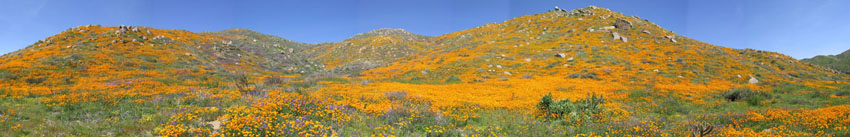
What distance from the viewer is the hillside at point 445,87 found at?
830 cm

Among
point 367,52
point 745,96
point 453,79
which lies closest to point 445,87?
point 453,79

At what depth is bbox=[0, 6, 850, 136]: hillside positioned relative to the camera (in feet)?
27.2

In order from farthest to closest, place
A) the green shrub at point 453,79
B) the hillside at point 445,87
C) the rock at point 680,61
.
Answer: the rock at point 680,61 → the green shrub at point 453,79 → the hillside at point 445,87

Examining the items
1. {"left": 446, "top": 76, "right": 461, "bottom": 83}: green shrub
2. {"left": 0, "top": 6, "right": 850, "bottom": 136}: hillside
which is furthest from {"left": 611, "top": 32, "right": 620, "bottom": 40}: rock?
{"left": 446, "top": 76, "right": 461, "bottom": 83}: green shrub

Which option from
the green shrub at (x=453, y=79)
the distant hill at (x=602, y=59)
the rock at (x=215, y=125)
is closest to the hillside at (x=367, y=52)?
the distant hill at (x=602, y=59)

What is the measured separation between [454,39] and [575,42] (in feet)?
67.2

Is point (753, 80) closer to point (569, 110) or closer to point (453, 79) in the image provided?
point (453, 79)

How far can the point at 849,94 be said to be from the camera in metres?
15.4

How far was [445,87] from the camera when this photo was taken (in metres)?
21.2

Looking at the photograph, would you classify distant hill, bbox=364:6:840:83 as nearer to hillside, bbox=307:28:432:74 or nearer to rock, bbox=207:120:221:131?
hillside, bbox=307:28:432:74

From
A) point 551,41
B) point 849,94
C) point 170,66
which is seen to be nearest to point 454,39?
point 551,41

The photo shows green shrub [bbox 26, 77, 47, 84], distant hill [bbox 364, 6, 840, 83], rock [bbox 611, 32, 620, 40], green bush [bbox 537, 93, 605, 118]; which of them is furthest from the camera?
Result: rock [bbox 611, 32, 620, 40]

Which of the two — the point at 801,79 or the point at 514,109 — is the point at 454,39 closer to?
the point at 801,79

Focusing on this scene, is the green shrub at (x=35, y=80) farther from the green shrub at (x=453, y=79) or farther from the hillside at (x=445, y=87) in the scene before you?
the green shrub at (x=453, y=79)
